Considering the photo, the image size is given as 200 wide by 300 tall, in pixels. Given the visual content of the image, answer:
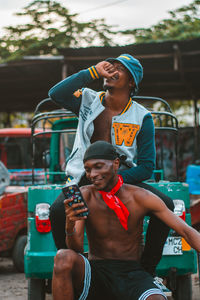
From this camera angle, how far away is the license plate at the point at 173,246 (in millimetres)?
3729

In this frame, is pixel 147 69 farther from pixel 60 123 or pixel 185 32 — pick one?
pixel 60 123

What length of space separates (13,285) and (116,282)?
124 inches

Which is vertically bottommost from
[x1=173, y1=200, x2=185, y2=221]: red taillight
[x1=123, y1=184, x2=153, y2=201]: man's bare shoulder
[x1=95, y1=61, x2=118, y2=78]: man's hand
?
[x1=173, y1=200, x2=185, y2=221]: red taillight

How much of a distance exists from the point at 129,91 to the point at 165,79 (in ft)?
35.8

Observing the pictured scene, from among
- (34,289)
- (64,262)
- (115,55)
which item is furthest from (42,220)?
(115,55)

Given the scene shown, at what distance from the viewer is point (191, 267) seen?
3730 mm

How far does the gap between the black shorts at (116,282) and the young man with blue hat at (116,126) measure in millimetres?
368

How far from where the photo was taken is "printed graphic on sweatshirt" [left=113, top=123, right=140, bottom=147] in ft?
10.5

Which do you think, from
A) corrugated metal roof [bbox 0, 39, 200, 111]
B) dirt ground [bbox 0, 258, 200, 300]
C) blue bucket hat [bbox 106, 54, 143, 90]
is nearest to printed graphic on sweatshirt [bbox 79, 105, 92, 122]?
blue bucket hat [bbox 106, 54, 143, 90]

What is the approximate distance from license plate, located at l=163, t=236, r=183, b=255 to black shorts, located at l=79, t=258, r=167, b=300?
0.93 meters

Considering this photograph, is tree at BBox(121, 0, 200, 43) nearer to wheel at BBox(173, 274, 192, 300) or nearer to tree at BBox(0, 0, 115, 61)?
tree at BBox(0, 0, 115, 61)

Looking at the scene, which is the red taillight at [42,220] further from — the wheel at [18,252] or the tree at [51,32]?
the tree at [51,32]

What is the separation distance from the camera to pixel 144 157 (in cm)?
319

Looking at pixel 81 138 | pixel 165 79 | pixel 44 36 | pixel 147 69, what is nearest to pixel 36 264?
pixel 81 138
